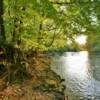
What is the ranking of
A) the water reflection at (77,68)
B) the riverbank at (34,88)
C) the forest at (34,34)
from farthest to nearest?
1. the water reflection at (77,68)
2. the forest at (34,34)
3. the riverbank at (34,88)

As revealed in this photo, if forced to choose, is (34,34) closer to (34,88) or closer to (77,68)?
(34,88)

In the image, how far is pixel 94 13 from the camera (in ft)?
49.0

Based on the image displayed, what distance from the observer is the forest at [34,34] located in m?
15.0

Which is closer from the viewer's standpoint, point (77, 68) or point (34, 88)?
point (34, 88)

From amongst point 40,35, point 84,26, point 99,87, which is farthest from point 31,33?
point 99,87

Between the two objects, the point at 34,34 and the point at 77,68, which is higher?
the point at 34,34

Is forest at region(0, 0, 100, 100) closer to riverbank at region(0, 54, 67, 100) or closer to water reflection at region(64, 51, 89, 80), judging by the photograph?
riverbank at region(0, 54, 67, 100)

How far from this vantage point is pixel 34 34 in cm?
1861

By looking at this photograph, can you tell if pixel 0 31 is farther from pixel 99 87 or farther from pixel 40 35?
pixel 99 87

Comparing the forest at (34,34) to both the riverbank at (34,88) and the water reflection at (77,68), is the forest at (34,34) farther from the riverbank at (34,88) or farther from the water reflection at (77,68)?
the water reflection at (77,68)

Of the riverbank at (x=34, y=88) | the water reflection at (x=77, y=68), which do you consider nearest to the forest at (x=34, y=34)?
the riverbank at (x=34, y=88)

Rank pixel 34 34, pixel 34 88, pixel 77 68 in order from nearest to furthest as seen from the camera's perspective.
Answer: pixel 34 88 < pixel 34 34 < pixel 77 68

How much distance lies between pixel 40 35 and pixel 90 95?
10.8 m

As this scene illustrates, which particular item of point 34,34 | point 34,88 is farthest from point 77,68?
point 34,88
